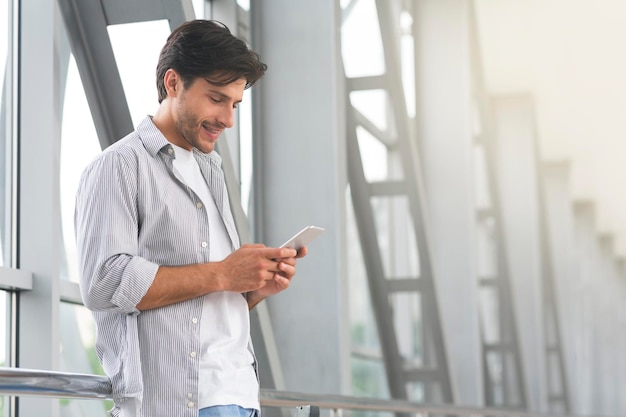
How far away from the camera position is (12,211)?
10.6ft

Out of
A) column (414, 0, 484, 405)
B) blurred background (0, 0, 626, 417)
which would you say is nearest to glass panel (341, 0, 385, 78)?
blurred background (0, 0, 626, 417)

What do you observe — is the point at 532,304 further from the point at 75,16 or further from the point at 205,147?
the point at 205,147

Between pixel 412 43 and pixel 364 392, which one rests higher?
pixel 412 43

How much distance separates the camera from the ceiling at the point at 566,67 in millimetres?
10750

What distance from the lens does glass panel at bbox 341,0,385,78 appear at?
7926 mm

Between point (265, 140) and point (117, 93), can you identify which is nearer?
point (117, 93)

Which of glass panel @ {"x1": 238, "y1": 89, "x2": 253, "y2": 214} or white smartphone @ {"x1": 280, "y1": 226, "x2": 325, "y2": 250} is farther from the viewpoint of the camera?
glass panel @ {"x1": 238, "y1": 89, "x2": 253, "y2": 214}

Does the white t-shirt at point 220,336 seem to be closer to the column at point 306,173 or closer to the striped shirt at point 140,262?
the striped shirt at point 140,262

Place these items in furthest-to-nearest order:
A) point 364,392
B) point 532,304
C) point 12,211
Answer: point 532,304
point 364,392
point 12,211

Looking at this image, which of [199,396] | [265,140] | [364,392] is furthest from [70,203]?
[364,392]

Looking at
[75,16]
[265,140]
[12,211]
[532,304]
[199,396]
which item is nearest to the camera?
[199,396]

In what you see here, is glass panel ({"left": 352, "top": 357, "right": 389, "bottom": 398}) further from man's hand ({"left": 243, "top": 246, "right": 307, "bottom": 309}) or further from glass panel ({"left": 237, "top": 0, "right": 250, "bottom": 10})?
man's hand ({"left": 243, "top": 246, "right": 307, "bottom": 309})

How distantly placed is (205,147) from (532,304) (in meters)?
10.9

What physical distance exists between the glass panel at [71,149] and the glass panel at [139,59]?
0.26 m
